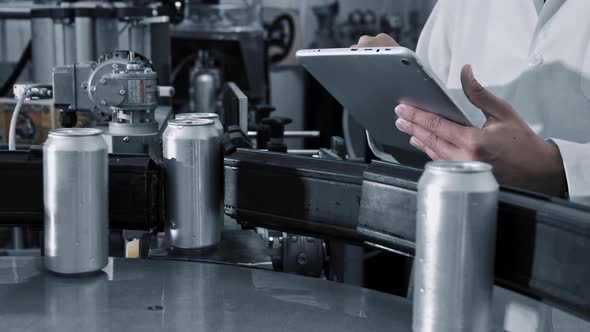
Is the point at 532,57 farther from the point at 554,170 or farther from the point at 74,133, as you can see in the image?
the point at 74,133

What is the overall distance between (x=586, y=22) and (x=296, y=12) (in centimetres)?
396

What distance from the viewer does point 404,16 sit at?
5.38 meters

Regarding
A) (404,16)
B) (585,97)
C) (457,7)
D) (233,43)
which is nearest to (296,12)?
(404,16)

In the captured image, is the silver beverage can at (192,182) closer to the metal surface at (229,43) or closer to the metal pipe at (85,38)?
the metal pipe at (85,38)

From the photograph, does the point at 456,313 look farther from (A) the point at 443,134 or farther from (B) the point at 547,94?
(B) the point at 547,94

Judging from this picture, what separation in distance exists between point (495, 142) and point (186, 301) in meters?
0.42

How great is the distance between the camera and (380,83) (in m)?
0.90

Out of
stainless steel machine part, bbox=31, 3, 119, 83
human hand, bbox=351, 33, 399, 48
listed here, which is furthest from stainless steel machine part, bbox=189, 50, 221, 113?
human hand, bbox=351, 33, 399, 48

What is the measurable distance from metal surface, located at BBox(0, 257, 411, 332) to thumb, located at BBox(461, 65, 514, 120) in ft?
0.85

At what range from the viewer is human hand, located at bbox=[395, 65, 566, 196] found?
879 mm

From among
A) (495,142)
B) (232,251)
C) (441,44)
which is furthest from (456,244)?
(441,44)

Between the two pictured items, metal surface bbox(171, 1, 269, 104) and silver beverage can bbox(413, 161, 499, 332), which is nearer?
silver beverage can bbox(413, 161, 499, 332)

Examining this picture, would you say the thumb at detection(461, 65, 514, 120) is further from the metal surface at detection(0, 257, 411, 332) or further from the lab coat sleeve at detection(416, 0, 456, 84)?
the lab coat sleeve at detection(416, 0, 456, 84)

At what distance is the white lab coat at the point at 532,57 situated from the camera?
1155 mm
